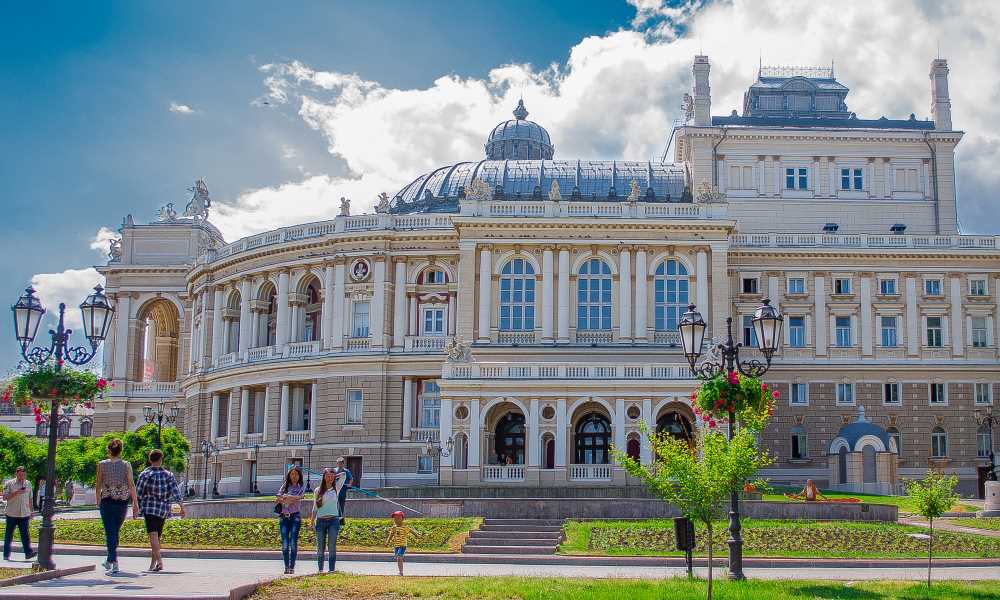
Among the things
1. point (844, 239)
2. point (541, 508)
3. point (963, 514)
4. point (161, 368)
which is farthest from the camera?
point (161, 368)

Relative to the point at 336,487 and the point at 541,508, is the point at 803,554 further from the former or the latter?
the point at 336,487

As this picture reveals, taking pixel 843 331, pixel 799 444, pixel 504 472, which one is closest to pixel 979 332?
pixel 843 331

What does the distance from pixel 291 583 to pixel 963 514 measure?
119 ft

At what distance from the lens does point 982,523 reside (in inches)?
1788

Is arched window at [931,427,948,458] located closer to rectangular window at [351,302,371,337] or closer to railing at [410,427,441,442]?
railing at [410,427,441,442]

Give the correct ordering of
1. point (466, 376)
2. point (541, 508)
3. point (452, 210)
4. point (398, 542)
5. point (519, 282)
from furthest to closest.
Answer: point (452, 210)
point (519, 282)
point (466, 376)
point (541, 508)
point (398, 542)

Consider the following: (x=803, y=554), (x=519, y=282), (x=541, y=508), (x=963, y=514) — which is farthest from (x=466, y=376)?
(x=803, y=554)

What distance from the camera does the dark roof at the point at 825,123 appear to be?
82.8 m

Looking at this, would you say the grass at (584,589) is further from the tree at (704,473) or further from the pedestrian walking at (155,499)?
the pedestrian walking at (155,499)

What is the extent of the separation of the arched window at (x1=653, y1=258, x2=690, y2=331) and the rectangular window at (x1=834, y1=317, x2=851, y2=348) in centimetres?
1158

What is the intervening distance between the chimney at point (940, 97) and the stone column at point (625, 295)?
1059 inches

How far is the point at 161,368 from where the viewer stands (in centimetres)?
9781

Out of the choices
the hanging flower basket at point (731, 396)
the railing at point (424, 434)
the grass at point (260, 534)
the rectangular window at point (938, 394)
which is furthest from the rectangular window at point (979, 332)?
the hanging flower basket at point (731, 396)

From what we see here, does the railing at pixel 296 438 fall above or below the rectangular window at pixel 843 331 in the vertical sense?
below
